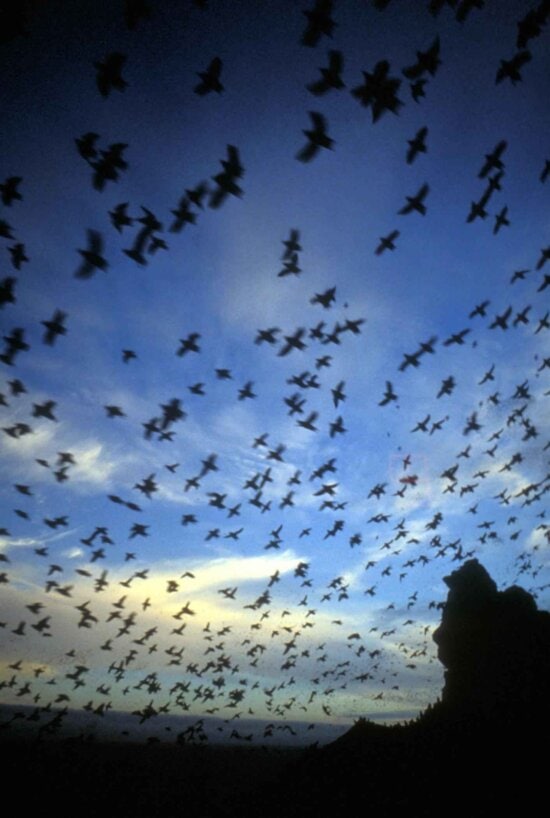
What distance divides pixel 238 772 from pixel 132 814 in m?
29.6

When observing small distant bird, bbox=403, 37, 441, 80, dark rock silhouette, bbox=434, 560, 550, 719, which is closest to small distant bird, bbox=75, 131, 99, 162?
small distant bird, bbox=403, 37, 441, 80

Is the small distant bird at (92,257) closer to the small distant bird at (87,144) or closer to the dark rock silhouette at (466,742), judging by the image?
the small distant bird at (87,144)

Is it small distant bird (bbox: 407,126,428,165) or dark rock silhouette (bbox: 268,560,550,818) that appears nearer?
small distant bird (bbox: 407,126,428,165)

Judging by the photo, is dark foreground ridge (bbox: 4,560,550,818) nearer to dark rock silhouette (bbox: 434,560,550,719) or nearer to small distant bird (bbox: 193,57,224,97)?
dark rock silhouette (bbox: 434,560,550,719)

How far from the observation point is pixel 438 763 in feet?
59.0

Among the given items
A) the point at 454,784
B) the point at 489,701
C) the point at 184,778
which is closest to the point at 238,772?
the point at 184,778

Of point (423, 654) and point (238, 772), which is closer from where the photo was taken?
point (423, 654)

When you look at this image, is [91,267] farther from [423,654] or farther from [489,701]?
[423,654]

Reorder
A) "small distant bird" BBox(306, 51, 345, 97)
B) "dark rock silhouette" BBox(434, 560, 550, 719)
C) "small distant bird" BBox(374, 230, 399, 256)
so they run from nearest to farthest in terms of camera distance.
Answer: "small distant bird" BBox(306, 51, 345, 97)
"small distant bird" BBox(374, 230, 399, 256)
"dark rock silhouette" BBox(434, 560, 550, 719)

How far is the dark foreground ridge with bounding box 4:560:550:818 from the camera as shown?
1605 centimetres

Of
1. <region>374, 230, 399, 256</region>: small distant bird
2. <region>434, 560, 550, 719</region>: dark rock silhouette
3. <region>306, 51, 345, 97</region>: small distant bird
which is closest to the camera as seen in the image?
<region>306, 51, 345, 97</region>: small distant bird

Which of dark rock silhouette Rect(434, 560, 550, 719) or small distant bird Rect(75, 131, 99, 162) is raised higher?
small distant bird Rect(75, 131, 99, 162)

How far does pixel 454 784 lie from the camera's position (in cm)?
1602

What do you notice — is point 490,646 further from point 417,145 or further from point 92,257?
point 92,257
